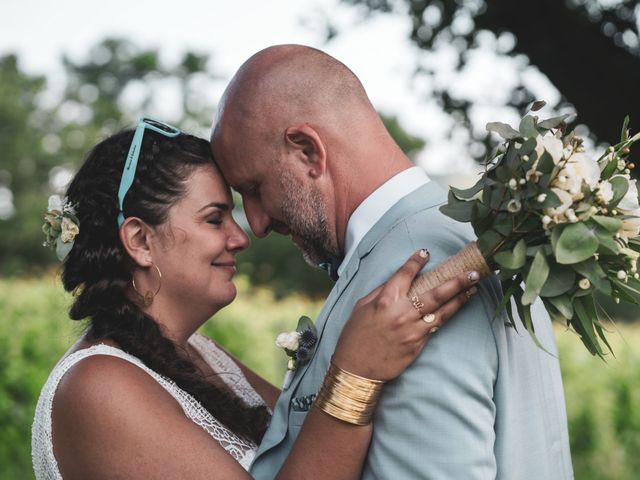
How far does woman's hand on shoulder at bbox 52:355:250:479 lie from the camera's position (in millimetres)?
2781

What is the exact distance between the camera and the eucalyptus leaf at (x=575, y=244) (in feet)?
6.73

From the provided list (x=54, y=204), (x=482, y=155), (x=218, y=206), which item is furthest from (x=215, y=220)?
(x=482, y=155)

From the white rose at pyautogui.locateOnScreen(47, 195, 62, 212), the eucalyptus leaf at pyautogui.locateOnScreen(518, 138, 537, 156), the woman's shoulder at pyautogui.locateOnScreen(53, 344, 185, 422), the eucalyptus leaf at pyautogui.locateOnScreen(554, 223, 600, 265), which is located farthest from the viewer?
the white rose at pyautogui.locateOnScreen(47, 195, 62, 212)

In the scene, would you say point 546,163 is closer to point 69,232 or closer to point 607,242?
point 607,242

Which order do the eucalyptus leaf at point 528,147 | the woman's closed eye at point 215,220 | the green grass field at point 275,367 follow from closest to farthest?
the eucalyptus leaf at point 528,147 → the woman's closed eye at point 215,220 → the green grass field at point 275,367

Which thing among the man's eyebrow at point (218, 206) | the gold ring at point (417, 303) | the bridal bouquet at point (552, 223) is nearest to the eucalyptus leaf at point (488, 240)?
the bridal bouquet at point (552, 223)

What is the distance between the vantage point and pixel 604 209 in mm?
2158

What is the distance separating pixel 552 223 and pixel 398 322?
49 centimetres

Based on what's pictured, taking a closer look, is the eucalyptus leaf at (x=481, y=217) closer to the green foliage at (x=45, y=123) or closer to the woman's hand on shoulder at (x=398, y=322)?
the woman's hand on shoulder at (x=398, y=322)

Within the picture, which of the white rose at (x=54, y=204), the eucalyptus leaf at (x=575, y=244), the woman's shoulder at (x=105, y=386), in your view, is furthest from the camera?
the white rose at (x=54, y=204)

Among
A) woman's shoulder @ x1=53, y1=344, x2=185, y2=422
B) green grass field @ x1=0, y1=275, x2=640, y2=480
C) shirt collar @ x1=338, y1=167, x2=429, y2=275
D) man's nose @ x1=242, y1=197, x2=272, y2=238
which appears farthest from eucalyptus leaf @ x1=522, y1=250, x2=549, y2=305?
green grass field @ x1=0, y1=275, x2=640, y2=480

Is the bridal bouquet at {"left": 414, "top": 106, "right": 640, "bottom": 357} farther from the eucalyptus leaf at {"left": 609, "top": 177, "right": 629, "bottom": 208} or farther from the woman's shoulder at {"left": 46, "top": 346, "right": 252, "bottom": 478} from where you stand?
the woman's shoulder at {"left": 46, "top": 346, "right": 252, "bottom": 478}

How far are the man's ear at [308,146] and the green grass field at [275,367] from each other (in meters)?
5.47

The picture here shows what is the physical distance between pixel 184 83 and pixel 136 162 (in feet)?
119
